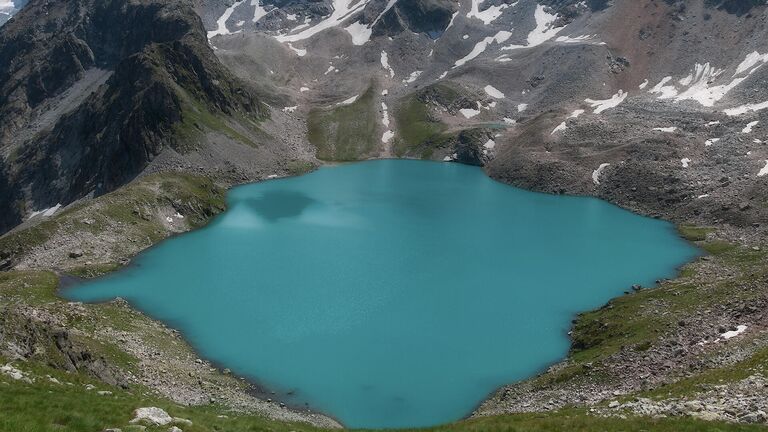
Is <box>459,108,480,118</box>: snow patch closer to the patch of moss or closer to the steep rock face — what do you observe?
the patch of moss

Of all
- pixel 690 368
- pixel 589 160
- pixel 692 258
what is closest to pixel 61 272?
pixel 690 368

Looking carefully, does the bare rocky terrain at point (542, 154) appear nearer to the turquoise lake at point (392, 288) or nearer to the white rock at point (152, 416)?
the turquoise lake at point (392, 288)

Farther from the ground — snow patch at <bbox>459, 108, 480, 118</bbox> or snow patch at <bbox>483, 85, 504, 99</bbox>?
snow patch at <bbox>483, 85, 504, 99</bbox>

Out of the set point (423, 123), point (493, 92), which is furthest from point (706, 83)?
point (423, 123)

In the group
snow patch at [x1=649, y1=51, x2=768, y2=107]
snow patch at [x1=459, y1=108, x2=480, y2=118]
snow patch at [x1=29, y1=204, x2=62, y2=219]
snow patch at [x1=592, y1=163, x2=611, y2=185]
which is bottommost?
snow patch at [x1=29, y1=204, x2=62, y2=219]

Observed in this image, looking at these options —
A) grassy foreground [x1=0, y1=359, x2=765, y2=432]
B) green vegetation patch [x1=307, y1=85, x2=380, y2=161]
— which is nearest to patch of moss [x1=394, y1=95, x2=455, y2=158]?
green vegetation patch [x1=307, y1=85, x2=380, y2=161]

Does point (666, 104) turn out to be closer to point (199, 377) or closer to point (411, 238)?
point (411, 238)
